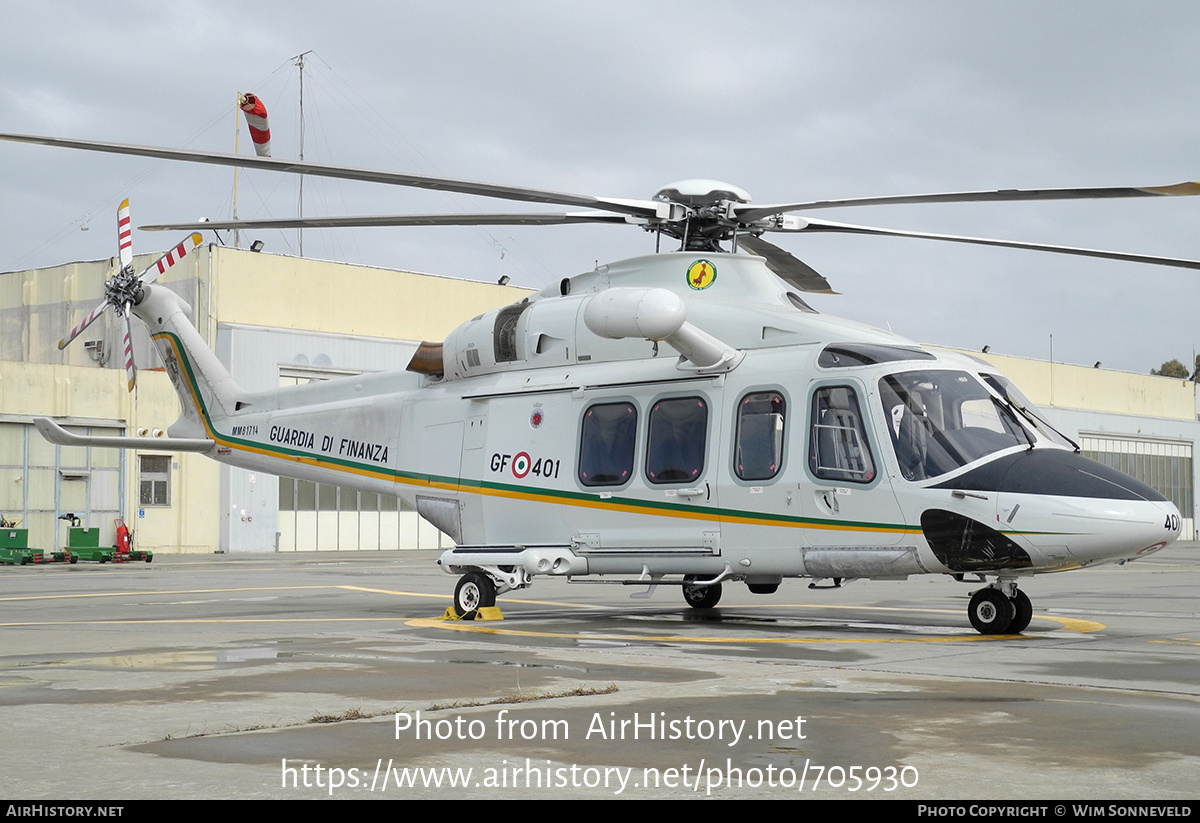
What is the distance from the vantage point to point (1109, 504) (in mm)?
10547

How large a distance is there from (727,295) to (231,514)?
30.9 m

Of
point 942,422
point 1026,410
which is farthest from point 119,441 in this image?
point 1026,410

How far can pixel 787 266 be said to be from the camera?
14977 millimetres

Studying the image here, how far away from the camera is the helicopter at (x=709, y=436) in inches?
433

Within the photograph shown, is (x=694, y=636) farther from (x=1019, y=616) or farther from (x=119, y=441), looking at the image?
(x=119, y=441)

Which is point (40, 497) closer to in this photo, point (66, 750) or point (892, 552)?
point (892, 552)

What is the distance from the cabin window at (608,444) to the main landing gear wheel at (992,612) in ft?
12.6

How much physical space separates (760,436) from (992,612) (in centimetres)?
282

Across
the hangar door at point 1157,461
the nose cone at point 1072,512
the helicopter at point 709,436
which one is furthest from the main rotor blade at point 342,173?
the hangar door at point 1157,461

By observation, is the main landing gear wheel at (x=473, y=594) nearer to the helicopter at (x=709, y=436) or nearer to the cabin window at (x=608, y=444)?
the helicopter at (x=709, y=436)

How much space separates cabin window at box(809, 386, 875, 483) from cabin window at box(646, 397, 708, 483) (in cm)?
129

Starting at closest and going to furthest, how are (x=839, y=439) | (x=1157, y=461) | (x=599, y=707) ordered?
(x=599, y=707), (x=839, y=439), (x=1157, y=461)

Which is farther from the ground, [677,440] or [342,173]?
[342,173]

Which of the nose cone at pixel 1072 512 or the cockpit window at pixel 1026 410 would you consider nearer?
the nose cone at pixel 1072 512
